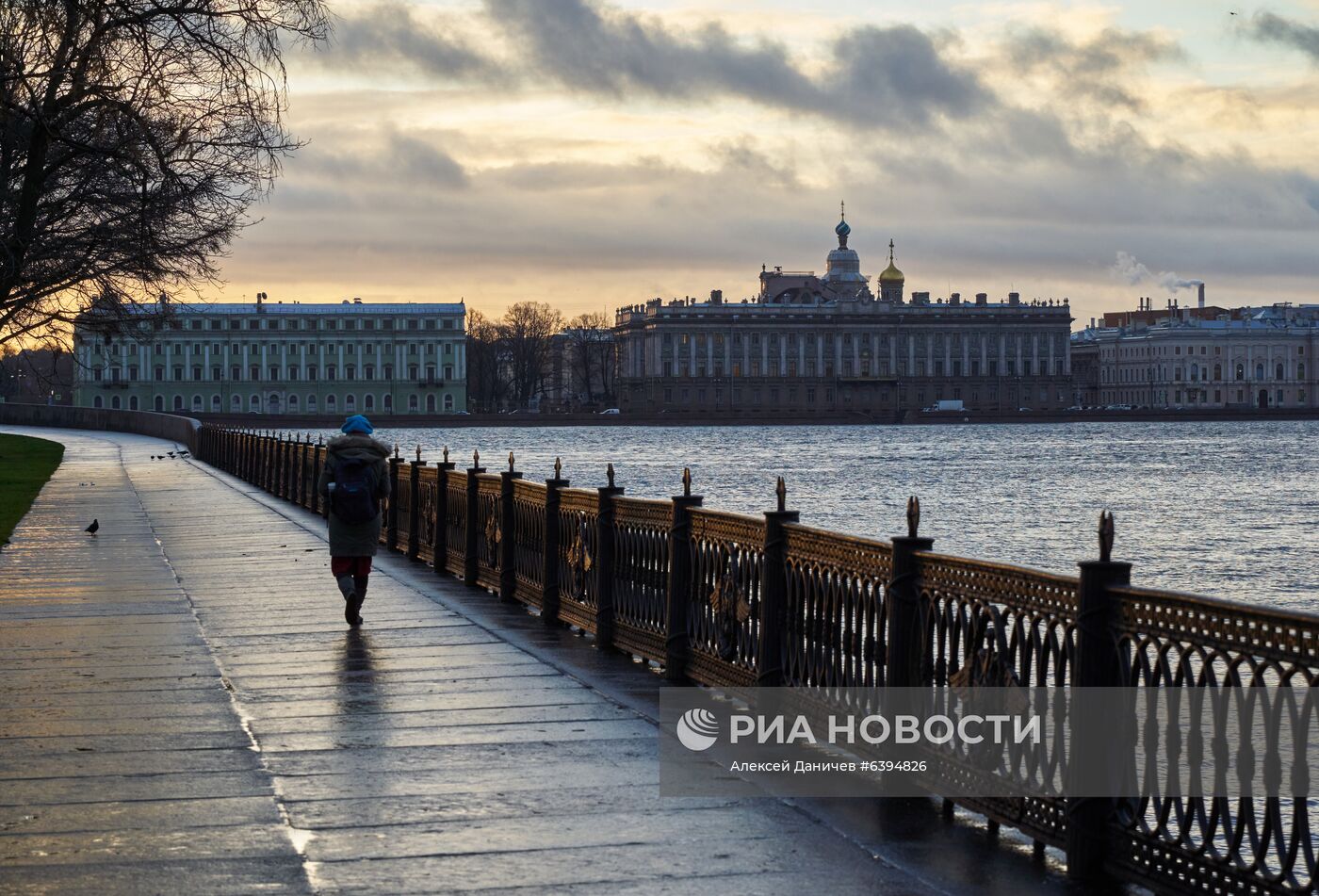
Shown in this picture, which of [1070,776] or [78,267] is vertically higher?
[78,267]

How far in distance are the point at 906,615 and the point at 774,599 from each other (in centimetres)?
165

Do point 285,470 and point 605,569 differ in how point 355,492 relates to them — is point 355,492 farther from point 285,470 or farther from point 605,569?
point 285,470

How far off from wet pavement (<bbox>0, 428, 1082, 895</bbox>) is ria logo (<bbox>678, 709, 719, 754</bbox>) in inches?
7.8

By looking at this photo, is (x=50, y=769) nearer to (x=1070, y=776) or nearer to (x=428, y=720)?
(x=428, y=720)

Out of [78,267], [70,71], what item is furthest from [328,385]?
[70,71]

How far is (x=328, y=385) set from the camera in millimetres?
188250

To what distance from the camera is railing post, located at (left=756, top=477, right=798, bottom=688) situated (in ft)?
30.6

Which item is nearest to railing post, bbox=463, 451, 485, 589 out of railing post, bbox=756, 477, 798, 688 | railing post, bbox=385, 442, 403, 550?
railing post, bbox=385, 442, 403, 550

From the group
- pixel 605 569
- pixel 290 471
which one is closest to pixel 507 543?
pixel 605 569

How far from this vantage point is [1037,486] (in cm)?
7481

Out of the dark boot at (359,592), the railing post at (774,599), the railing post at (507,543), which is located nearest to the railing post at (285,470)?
the railing post at (507,543)

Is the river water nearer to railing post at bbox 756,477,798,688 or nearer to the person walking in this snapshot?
the person walking

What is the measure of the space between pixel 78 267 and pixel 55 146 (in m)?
4.33

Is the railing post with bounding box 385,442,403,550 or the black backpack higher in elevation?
the black backpack
